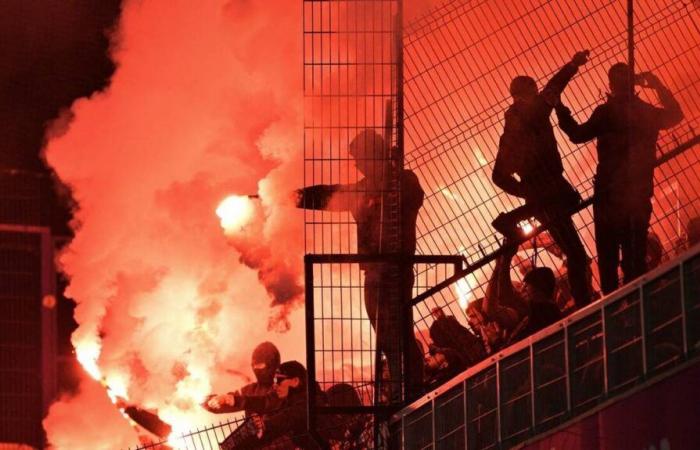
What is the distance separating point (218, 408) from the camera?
1697 cm

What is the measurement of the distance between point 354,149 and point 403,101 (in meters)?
0.53

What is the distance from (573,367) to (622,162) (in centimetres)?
178

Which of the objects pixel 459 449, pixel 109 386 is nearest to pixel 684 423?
pixel 459 449

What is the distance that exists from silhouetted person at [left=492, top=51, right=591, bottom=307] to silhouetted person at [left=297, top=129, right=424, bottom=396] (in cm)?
120

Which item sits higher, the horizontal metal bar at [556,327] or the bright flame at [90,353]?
the bright flame at [90,353]

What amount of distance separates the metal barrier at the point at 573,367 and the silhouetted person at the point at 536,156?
1213 mm

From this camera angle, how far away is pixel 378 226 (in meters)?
15.3

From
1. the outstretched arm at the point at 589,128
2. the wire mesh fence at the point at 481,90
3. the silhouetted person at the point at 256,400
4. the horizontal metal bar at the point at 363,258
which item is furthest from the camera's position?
the silhouetted person at the point at 256,400

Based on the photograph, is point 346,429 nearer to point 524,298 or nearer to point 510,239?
point 524,298

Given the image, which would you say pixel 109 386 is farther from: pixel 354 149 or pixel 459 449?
pixel 459 449

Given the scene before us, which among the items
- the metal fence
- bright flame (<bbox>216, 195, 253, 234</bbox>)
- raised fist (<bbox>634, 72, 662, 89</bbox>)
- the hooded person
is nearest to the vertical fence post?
the hooded person

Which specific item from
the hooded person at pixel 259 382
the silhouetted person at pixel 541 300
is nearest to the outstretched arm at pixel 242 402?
the hooded person at pixel 259 382

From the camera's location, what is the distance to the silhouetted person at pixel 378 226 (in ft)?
49.4

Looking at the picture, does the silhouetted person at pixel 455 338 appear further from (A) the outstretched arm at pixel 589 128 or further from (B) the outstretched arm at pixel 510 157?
(A) the outstretched arm at pixel 589 128
